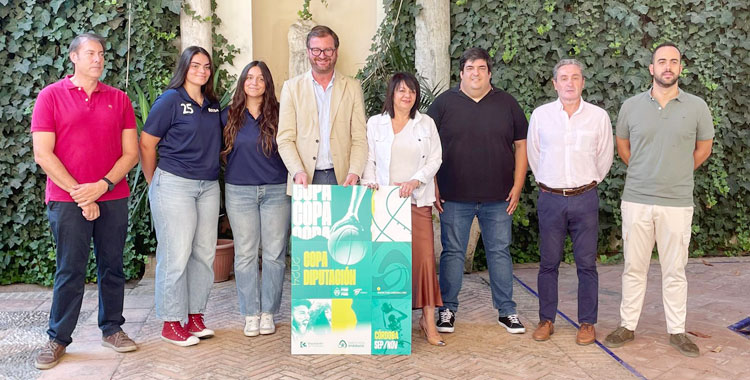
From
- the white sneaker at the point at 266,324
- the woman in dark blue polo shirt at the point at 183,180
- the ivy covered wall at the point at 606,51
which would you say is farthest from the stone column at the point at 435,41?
the white sneaker at the point at 266,324

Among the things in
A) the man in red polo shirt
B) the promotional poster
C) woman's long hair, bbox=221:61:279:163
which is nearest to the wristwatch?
the man in red polo shirt

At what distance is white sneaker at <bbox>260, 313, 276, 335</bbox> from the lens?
4.83m

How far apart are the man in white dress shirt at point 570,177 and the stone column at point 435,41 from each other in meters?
1.98

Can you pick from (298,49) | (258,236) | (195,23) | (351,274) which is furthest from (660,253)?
(195,23)

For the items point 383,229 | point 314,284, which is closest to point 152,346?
point 314,284

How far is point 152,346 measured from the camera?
15.1 feet

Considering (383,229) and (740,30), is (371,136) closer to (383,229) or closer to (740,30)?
(383,229)

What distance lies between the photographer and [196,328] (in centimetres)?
476

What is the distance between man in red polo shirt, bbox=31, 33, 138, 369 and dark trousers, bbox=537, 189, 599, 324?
2615mm

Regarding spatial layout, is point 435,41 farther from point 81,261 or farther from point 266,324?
point 81,261

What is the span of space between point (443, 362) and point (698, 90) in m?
4.39

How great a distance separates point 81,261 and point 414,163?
2.06 meters

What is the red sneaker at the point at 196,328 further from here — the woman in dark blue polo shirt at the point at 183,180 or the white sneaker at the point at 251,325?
the white sneaker at the point at 251,325

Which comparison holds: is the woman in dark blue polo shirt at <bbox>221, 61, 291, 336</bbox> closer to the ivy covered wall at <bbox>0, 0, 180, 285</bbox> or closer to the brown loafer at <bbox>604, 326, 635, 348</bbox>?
the ivy covered wall at <bbox>0, 0, 180, 285</bbox>
